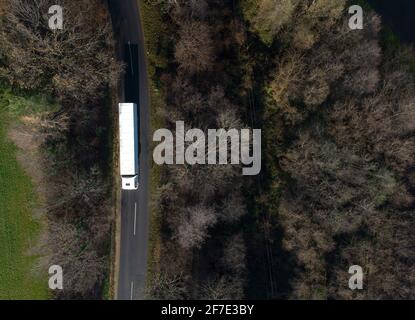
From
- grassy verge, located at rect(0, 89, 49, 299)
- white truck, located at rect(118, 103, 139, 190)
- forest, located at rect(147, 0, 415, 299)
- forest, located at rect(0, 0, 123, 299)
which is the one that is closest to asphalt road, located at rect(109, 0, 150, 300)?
white truck, located at rect(118, 103, 139, 190)

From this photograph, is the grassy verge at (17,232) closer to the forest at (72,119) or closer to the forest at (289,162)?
the forest at (72,119)

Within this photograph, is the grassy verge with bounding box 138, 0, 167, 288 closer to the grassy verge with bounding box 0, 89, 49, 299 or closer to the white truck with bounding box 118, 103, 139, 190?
the white truck with bounding box 118, 103, 139, 190

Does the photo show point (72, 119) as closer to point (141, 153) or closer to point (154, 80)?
point (141, 153)

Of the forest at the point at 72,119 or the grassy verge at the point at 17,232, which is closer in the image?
the forest at the point at 72,119

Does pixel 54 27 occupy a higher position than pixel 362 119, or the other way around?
pixel 54 27

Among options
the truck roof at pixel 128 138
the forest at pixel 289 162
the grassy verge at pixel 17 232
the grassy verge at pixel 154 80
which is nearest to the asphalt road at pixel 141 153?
the grassy verge at pixel 154 80
